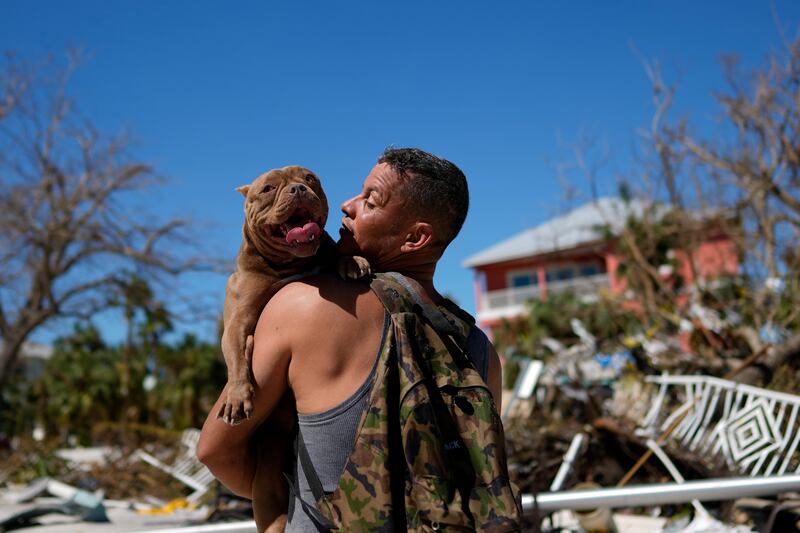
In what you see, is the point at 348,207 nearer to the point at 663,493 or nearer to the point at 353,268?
the point at 353,268

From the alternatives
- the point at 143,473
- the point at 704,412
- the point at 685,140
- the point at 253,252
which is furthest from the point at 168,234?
the point at 253,252

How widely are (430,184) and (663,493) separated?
6.14 feet

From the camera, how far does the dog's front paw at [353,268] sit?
1.87m

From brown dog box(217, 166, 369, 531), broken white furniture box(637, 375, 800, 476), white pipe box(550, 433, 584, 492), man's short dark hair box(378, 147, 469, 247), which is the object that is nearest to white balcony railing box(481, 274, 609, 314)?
broken white furniture box(637, 375, 800, 476)

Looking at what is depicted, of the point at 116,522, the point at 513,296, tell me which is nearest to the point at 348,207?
the point at 116,522

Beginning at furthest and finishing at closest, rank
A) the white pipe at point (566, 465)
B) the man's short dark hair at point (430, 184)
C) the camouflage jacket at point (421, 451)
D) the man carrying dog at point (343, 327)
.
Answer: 1. the white pipe at point (566, 465)
2. the man's short dark hair at point (430, 184)
3. the man carrying dog at point (343, 327)
4. the camouflage jacket at point (421, 451)

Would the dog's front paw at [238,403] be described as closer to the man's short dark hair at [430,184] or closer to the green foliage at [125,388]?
the man's short dark hair at [430,184]

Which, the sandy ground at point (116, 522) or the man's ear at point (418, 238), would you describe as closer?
the man's ear at point (418, 238)

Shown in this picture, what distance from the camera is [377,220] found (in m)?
2.01

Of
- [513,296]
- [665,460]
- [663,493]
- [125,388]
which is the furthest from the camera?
[513,296]

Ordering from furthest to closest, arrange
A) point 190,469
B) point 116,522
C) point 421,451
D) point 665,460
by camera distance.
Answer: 1. point 190,469
2. point 116,522
3. point 665,460
4. point 421,451

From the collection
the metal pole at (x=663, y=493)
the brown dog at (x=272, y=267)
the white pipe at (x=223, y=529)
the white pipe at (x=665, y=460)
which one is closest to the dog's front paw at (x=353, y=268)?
the brown dog at (x=272, y=267)

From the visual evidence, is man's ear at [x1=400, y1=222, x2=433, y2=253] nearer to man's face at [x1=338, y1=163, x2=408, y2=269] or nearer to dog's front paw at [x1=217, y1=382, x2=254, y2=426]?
man's face at [x1=338, y1=163, x2=408, y2=269]

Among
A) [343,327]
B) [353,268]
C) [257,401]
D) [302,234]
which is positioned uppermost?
[302,234]
